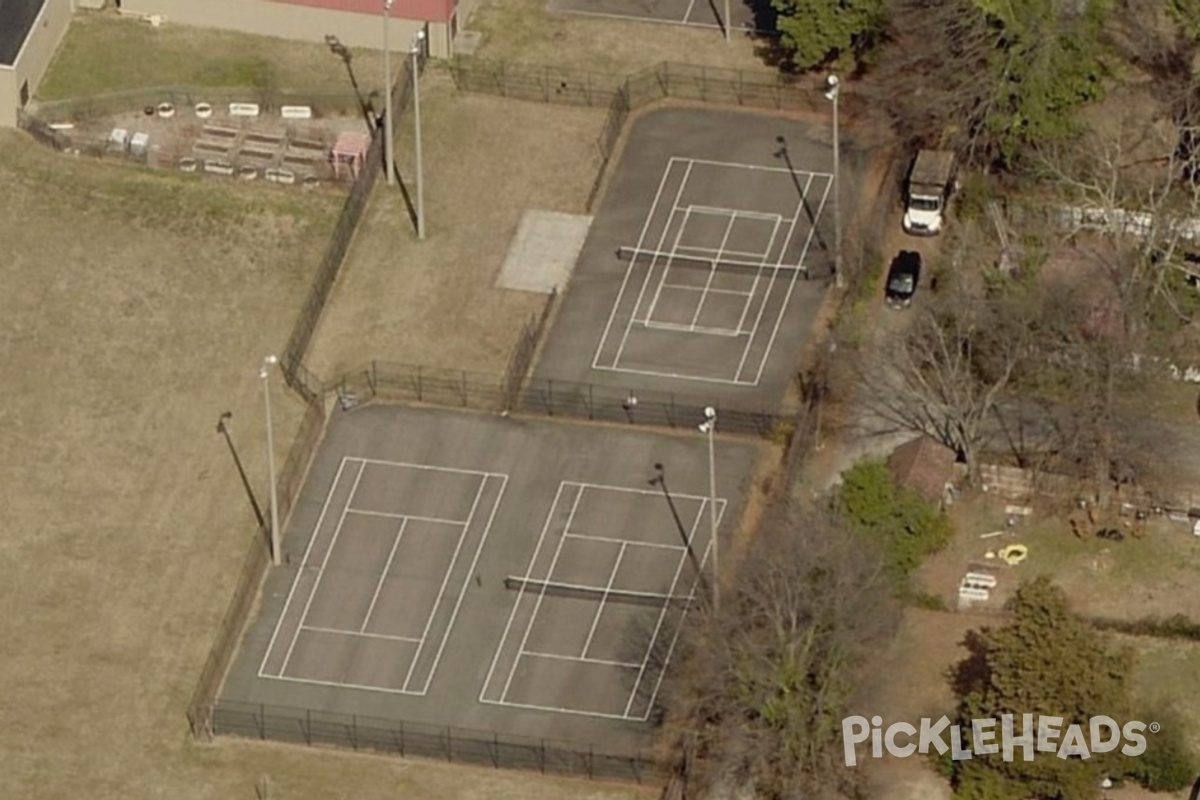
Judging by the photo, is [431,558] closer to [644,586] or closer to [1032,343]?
[644,586]

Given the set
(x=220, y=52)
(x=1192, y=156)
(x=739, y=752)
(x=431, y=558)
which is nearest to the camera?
(x=739, y=752)

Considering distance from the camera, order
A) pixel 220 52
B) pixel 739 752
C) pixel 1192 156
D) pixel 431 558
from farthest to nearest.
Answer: pixel 220 52 → pixel 1192 156 → pixel 431 558 → pixel 739 752

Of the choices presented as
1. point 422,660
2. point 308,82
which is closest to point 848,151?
point 308,82

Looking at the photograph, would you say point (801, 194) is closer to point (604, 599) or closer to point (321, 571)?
point (604, 599)

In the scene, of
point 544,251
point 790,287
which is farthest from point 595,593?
point 544,251

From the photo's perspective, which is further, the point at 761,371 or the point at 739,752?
the point at 761,371

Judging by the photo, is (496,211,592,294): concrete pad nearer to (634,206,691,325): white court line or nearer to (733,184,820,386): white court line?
(634,206,691,325): white court line
